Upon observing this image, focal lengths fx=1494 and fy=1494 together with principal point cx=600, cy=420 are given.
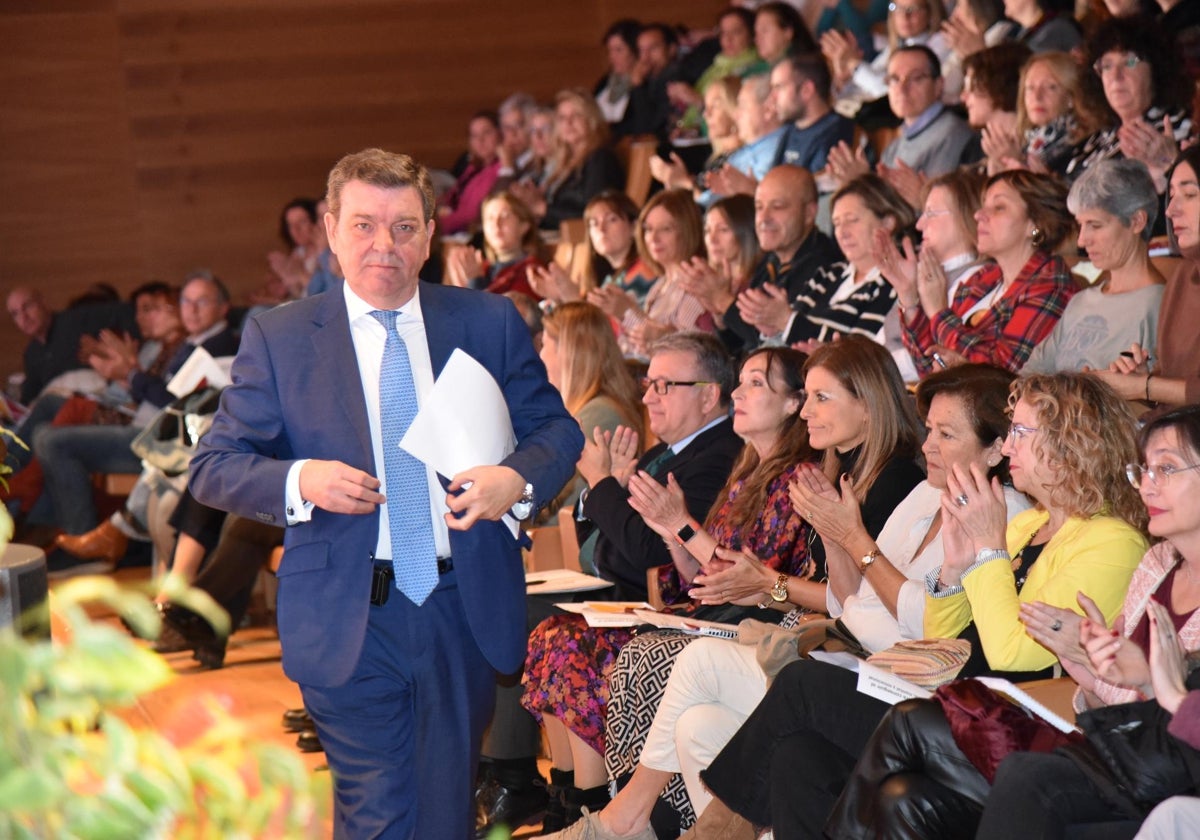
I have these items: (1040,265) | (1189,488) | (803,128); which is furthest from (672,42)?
(1189,488)

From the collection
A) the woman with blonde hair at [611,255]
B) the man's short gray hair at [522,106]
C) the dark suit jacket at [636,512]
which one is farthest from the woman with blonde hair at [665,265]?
the man's short gray hair at [522,106]

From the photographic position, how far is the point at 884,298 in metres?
4.68

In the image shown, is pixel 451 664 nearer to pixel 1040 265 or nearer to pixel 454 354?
pixel 454 354

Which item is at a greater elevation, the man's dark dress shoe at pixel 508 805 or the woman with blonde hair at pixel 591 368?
the woman with blonde hair at pixel 591 368

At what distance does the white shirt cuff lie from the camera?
227 cm

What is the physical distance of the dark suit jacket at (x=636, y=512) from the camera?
3.94 metres

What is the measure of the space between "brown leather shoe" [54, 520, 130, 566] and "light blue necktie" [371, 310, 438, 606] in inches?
195

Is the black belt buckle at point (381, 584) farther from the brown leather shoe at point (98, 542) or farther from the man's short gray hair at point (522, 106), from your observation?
the man's short gray hair at point (522, 106)

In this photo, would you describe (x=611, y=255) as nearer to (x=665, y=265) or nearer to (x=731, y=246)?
(x=665, y=265)

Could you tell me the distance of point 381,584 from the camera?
2.32 m

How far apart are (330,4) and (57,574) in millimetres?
4678

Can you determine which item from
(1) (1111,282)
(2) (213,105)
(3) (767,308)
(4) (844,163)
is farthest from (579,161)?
(1) (1111,282)

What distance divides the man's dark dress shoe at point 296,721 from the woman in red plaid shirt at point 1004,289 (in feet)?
7.05

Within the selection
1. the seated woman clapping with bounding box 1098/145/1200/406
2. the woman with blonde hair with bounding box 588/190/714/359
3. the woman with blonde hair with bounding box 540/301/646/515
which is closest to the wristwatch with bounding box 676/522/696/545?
the woman with blonde hair with bounding box 540/301/646/515
